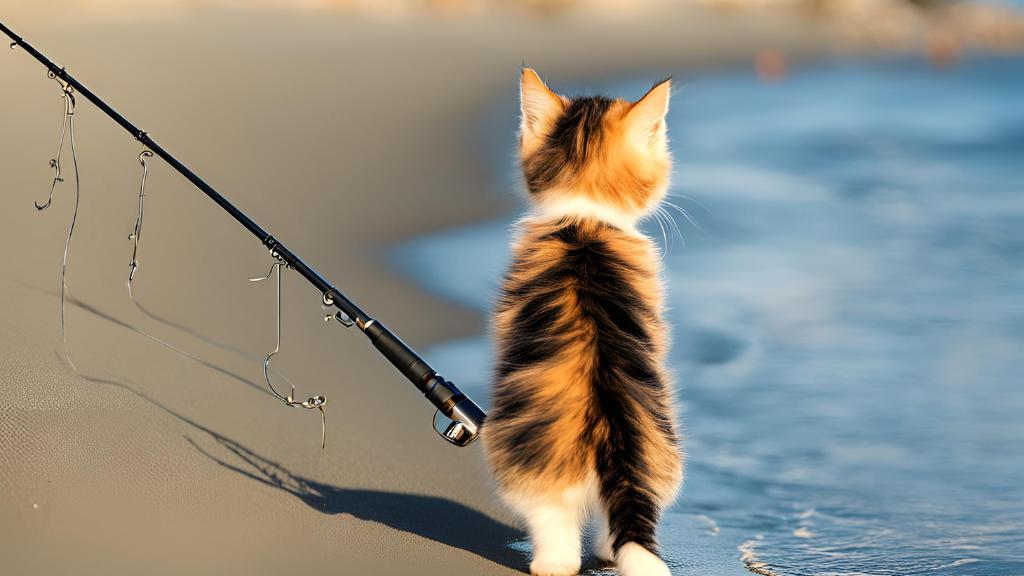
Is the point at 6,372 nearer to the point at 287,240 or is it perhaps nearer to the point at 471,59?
the point at 287,240

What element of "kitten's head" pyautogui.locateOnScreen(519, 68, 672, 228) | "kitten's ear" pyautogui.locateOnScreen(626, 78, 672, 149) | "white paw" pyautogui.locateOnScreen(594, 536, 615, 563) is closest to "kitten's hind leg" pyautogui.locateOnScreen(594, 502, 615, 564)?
"white paw" pyautogui.locateOnScreen(594, 536, 615, 563)

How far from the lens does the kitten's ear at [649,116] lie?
275 centimetres

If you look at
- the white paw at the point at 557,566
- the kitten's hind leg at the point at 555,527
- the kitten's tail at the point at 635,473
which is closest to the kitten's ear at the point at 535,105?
the kitten's tail at the point at 635,473

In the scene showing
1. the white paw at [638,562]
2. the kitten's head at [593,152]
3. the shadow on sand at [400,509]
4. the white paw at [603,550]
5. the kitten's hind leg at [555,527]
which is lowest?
the white paw at [638,562]

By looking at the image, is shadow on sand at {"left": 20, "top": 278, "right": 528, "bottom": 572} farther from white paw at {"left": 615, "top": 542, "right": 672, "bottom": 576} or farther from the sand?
white paw at {"left": 615, "top": 542, "right": 672, "bottom": 576}

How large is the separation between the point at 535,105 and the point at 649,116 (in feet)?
0.83

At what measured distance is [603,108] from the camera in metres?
2.83

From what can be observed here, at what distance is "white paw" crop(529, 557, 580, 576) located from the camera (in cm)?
262

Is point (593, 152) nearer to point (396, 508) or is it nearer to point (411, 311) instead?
point (396, 508)

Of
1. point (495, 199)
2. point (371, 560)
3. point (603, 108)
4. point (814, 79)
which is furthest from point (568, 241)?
point (814, 79)

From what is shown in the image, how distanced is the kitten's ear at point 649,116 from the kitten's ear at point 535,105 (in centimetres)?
18

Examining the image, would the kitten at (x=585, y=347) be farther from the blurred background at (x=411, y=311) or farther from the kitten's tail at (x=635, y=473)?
the blurred background at (x=411, y=311)

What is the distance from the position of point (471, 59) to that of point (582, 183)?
747 cm

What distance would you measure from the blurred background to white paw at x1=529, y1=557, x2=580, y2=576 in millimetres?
134
